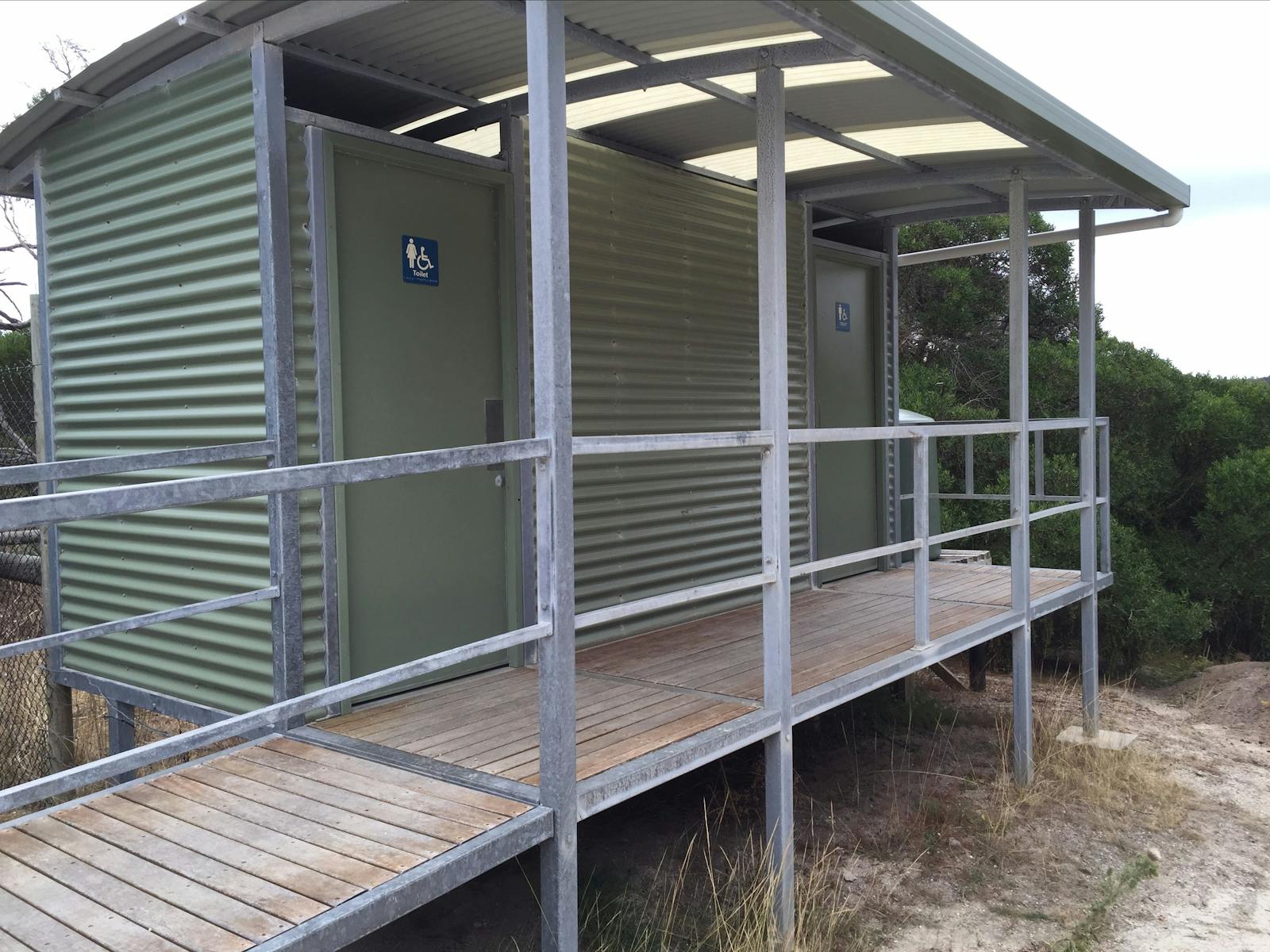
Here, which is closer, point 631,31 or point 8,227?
point 631,31

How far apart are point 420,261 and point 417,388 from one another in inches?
20.7

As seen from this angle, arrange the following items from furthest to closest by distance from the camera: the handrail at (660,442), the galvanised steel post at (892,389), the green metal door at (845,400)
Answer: the galvanised steel post at (892,389)
the green metal door at (845,400)
the handrail at (660,442)

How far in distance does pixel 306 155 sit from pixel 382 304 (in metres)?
0.63

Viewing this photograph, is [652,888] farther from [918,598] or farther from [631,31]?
[631,31]

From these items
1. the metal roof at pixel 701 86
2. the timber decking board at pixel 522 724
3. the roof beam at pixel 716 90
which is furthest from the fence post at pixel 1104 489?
the timber decking board at pixel 522 724

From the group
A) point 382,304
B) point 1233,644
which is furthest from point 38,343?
point 1233,644

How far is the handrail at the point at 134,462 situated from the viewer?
11.5 ft

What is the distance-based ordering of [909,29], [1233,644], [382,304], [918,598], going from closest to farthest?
[909,29] < [382,304] < [918,598] < [1233,644]

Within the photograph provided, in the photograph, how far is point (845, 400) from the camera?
764cm

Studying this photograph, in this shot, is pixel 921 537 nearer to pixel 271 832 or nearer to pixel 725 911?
pixel 725 911

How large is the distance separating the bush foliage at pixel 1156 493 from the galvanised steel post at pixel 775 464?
6.88m

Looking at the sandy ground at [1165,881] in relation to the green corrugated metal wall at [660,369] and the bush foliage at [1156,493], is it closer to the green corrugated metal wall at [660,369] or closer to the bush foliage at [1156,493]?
the green corrugated metal wall at [660,369]

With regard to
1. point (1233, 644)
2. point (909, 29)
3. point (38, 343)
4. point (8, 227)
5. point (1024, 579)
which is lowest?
point (1233, 644)

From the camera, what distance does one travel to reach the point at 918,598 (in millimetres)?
4969
